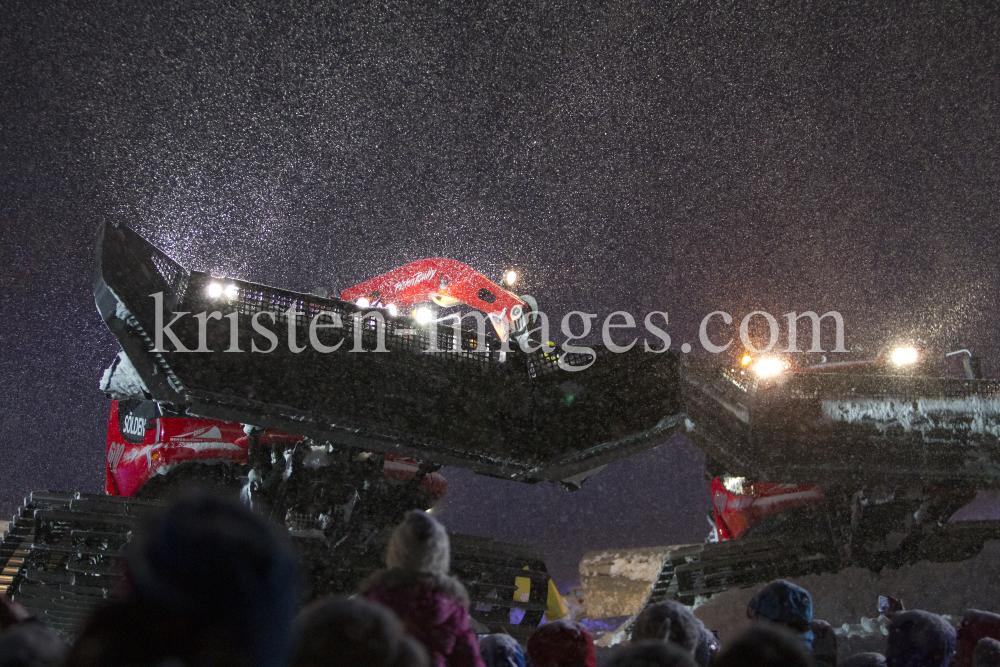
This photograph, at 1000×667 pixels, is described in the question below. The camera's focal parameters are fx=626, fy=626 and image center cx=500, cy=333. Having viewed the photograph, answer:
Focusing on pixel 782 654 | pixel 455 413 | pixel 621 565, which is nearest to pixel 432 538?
pixel 782 654

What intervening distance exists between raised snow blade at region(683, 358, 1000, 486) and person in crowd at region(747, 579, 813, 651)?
2.67 meters

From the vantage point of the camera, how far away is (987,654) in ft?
A: 10.1

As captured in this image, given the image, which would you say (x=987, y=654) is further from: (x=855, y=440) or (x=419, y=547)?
(x=855, y=440)

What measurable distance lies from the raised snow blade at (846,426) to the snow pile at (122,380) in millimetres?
4631

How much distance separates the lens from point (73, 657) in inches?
37.3

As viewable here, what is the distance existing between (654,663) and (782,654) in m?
0.36

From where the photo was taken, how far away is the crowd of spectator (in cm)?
93

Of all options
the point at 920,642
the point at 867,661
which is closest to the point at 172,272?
the point at 867,661

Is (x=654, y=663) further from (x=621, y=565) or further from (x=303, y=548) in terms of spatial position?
(x=621, y=565)

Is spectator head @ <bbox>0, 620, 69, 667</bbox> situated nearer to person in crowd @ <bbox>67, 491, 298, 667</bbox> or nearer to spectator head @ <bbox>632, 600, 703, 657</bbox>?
person in crowd @ <bbox>67, 491, 298, 667</bbox>

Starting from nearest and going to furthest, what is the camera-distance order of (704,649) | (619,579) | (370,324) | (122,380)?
(704,649) → (122,380) → (370,324) → (619,579)

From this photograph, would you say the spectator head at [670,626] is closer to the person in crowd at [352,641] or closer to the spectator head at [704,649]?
the spectator head at [704,649]

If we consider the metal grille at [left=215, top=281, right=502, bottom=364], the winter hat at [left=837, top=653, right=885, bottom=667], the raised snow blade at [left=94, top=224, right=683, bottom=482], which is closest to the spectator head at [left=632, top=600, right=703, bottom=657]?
the winter hat at [left=837, top=653, right=885, bottom=667]

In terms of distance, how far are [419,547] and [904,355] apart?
26.8 ft
